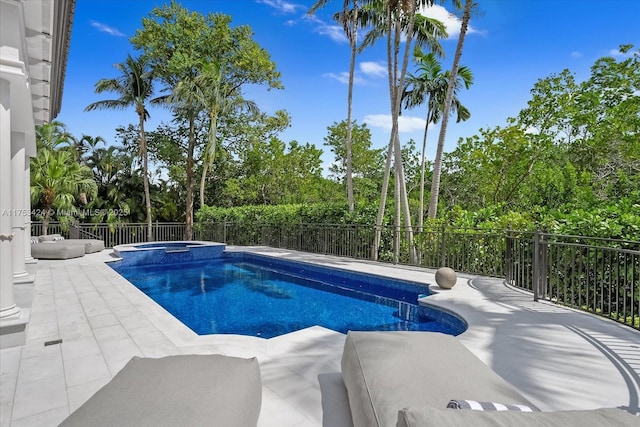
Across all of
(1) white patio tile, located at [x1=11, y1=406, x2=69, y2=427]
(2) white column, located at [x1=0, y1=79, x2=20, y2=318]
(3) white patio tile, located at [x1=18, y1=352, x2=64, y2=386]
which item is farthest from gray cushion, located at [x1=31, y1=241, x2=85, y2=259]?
(1) white patio tile, located at [x1=11, y1=406, x2=69, y2=427]

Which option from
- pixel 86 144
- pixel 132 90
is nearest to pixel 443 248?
pixel 132 90

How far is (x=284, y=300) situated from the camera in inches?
288

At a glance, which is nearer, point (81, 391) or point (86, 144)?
point (81, 391)

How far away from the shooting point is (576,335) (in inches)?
157

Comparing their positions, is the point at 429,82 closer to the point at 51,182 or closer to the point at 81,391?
the point at 51,182

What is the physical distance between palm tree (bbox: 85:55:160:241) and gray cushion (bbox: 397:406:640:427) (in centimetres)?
1834

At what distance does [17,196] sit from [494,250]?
9.09 metres

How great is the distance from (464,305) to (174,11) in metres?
21.6

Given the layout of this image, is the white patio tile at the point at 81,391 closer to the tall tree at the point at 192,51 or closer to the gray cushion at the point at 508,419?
the gray cushion at the point at 508,419

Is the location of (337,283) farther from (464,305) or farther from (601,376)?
(601,376)

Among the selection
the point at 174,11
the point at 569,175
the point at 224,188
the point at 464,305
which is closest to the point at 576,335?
the point at 464,305

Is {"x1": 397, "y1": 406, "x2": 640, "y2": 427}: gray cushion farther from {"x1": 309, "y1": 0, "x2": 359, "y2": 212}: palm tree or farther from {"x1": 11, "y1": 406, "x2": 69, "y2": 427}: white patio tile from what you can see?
{"x1": 309, "y1": 0, "x2": 359, "y2": 212}: palm tree

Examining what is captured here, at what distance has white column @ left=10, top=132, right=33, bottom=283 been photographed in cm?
553

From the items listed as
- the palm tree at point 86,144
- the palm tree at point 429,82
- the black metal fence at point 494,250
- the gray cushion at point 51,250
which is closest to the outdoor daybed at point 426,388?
the black metal fence at point 494,250
